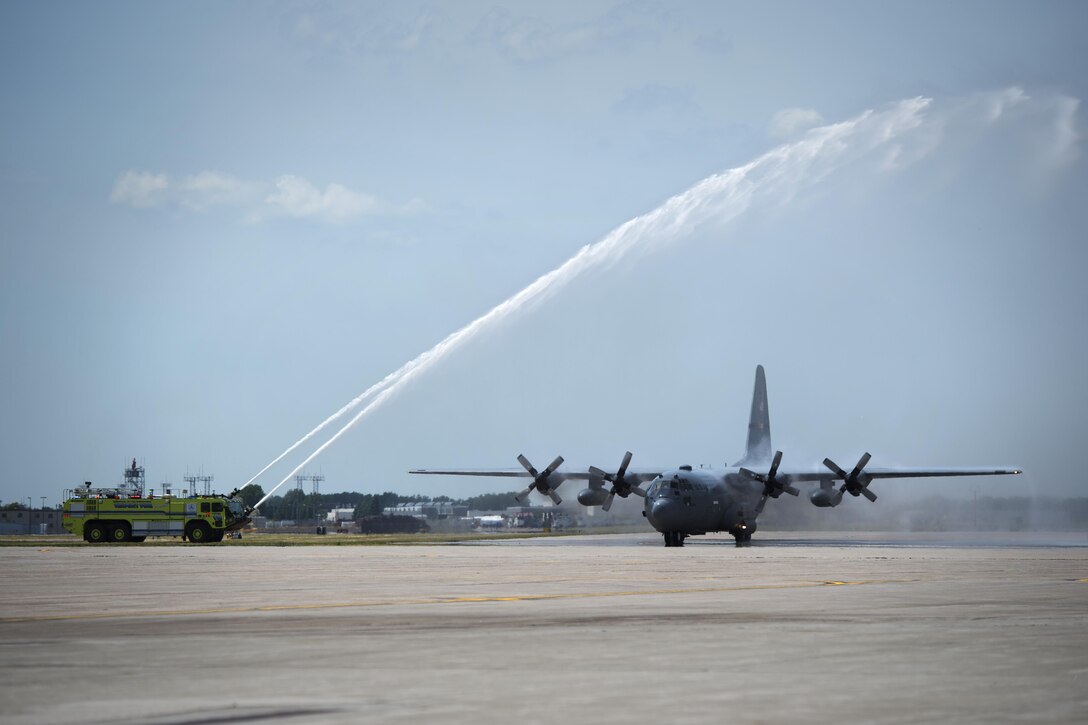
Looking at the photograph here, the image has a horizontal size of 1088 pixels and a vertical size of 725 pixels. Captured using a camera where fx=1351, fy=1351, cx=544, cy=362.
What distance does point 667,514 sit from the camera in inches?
2830

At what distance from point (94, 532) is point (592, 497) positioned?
29843 mm

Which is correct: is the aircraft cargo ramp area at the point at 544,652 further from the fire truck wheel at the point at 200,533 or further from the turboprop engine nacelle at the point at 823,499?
the fire truck wheel at the point at 200,533

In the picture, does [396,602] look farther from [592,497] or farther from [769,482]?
[592,497]

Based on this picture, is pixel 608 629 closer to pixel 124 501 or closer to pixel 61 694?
pixel 61 694

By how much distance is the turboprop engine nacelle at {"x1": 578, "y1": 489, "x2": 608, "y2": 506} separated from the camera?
82500 mm

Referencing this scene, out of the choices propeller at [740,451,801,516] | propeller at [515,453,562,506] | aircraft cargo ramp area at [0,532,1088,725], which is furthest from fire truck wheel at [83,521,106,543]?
aircraft cargo ramp area at [0,532,1088,725]

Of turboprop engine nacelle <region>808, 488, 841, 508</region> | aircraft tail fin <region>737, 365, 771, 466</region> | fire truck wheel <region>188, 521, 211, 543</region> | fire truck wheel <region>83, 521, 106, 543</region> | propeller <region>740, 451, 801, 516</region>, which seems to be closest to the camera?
propeller <region>740, 451, 801, 516</region>

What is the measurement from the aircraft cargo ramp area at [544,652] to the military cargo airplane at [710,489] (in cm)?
4292

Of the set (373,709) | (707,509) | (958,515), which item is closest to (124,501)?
(707,509)

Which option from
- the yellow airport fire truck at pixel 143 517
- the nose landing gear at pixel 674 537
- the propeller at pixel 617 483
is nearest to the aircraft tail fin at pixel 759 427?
the propeller at pixel 617 483

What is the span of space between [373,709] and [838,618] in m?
10.6

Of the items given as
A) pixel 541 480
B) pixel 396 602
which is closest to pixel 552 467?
pixel 541 480

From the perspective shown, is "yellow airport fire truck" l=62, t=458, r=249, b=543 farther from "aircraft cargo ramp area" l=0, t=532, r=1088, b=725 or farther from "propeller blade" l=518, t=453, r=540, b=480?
"aircraft cargo ramp area" l=0, t=532, r=1088, b=725

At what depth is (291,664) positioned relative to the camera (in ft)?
44.0
